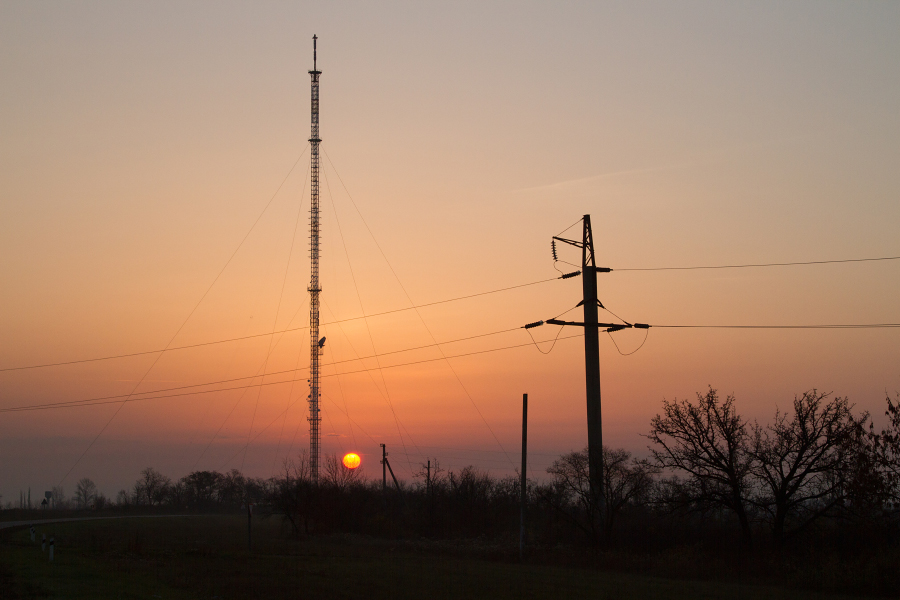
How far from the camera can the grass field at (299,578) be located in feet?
76.2

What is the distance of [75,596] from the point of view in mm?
20016

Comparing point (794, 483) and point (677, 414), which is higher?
point (677, 414)

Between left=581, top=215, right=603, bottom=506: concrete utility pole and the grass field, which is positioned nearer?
the grass field

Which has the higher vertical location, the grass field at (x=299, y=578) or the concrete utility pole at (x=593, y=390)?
the concrete utility pole at (x=593, y=390)

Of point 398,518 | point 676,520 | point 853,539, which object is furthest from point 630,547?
point 398,518

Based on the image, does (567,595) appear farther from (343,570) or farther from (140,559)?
(140,559)

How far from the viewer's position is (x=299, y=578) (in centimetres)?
2792

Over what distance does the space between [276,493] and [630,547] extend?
43914mm

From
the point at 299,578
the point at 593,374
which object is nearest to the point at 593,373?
the point at 593,374

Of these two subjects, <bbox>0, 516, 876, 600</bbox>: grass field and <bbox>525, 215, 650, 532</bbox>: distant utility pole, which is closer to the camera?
<bbox>0, 516, 876, 600</bbox>: grass field

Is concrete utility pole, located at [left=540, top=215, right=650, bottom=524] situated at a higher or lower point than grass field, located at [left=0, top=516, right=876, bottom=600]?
higher

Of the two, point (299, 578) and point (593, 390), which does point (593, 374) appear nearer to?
point (593, 390)

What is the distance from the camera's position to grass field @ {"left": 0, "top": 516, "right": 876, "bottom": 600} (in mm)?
23219

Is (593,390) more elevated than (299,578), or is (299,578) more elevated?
(593,390)
